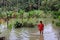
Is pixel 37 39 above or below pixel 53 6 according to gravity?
below

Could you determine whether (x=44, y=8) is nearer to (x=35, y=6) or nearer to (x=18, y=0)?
(x=35, y=6)

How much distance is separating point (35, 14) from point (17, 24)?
1198 cm

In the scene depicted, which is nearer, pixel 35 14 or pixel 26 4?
pixel 35 14

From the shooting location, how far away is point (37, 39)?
14.5 metres

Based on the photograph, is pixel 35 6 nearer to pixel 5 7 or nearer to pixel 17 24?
pixel 5 7

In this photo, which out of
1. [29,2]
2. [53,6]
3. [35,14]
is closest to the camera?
[35,14]

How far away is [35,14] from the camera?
109 ft

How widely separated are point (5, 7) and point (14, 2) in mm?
4262

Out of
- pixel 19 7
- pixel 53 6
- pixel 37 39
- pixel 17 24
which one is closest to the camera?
pixel 37 39

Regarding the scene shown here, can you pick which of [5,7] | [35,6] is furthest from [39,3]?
[5,7]

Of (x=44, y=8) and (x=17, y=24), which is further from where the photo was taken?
(x=44, y=8)

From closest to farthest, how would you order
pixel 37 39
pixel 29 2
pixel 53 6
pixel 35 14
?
pixel 37 39 < pixel 35 14 < pixel 53 6 < pixel 29 2

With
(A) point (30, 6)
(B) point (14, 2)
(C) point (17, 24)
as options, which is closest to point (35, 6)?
(A) point (30, 6)

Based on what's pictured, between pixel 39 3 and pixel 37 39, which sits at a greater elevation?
pixel 39 3
